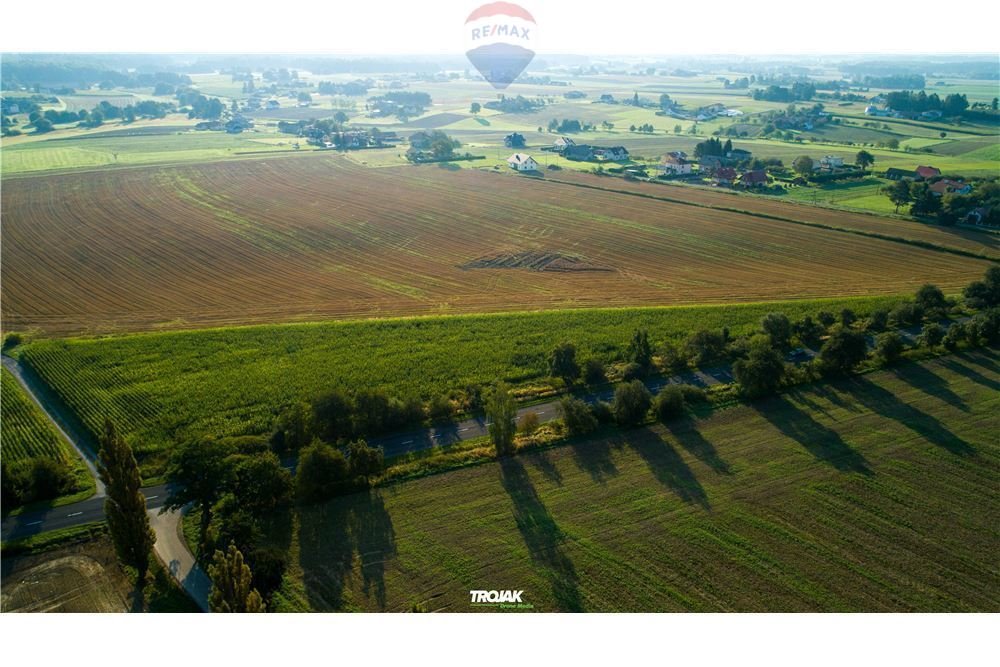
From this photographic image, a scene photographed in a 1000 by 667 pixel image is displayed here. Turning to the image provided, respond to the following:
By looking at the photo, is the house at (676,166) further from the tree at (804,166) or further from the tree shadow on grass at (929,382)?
the tree shadow on grass at (929,382)

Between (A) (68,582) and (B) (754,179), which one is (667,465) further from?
(B) (754,179)

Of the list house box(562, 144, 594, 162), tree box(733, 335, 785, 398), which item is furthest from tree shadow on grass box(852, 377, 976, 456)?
house box(562, 144, 594, 162)

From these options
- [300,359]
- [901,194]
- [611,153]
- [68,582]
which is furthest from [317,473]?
[611,153]

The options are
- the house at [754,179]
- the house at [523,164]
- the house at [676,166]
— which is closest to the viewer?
the house at [754,179]

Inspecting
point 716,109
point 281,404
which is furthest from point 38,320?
point 716,109

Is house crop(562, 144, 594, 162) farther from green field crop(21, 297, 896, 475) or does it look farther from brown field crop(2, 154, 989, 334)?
green field crop(21, 297, 896, 475)

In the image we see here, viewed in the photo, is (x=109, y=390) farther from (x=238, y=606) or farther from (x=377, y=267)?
(x=377, y=267)

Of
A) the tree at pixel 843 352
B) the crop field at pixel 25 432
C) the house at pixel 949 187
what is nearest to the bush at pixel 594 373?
the tree at pixel 843 352
